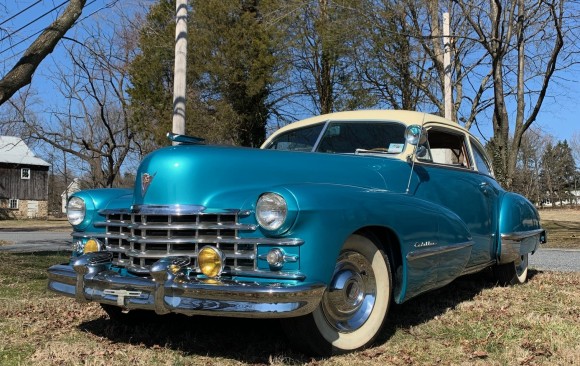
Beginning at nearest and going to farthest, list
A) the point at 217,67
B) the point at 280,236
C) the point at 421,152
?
the point at 280,236 → the point at 421,152 → the point at 217,67

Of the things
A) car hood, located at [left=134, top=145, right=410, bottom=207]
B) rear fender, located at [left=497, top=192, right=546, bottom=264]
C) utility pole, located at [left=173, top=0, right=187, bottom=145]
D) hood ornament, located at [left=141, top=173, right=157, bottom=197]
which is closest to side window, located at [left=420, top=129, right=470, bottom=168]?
rear fender, located at [left=497, top=192, right=546, bottom=264]

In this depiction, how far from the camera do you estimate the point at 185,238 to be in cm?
328

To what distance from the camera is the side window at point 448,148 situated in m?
5.53

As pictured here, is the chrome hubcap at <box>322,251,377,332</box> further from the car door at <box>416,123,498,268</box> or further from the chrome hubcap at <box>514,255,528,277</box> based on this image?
the chrome hubcap at <box>514,255,528,277</box>

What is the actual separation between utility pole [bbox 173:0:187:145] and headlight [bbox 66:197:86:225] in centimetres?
487

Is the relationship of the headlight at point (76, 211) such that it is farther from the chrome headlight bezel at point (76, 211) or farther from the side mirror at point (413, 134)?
the side mirror at point (413, 134)

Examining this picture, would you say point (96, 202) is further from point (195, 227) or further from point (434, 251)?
point (434, 251)

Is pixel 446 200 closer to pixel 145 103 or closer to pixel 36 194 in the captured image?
pixel 145 103

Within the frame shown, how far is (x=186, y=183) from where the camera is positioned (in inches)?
137

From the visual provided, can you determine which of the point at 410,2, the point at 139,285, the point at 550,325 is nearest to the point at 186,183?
the point at 139,285

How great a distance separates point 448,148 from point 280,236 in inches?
133

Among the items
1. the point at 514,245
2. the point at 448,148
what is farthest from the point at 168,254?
the point at 514,245

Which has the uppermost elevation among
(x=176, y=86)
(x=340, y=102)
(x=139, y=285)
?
(x=340, y=102)

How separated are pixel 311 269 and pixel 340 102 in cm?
1926
